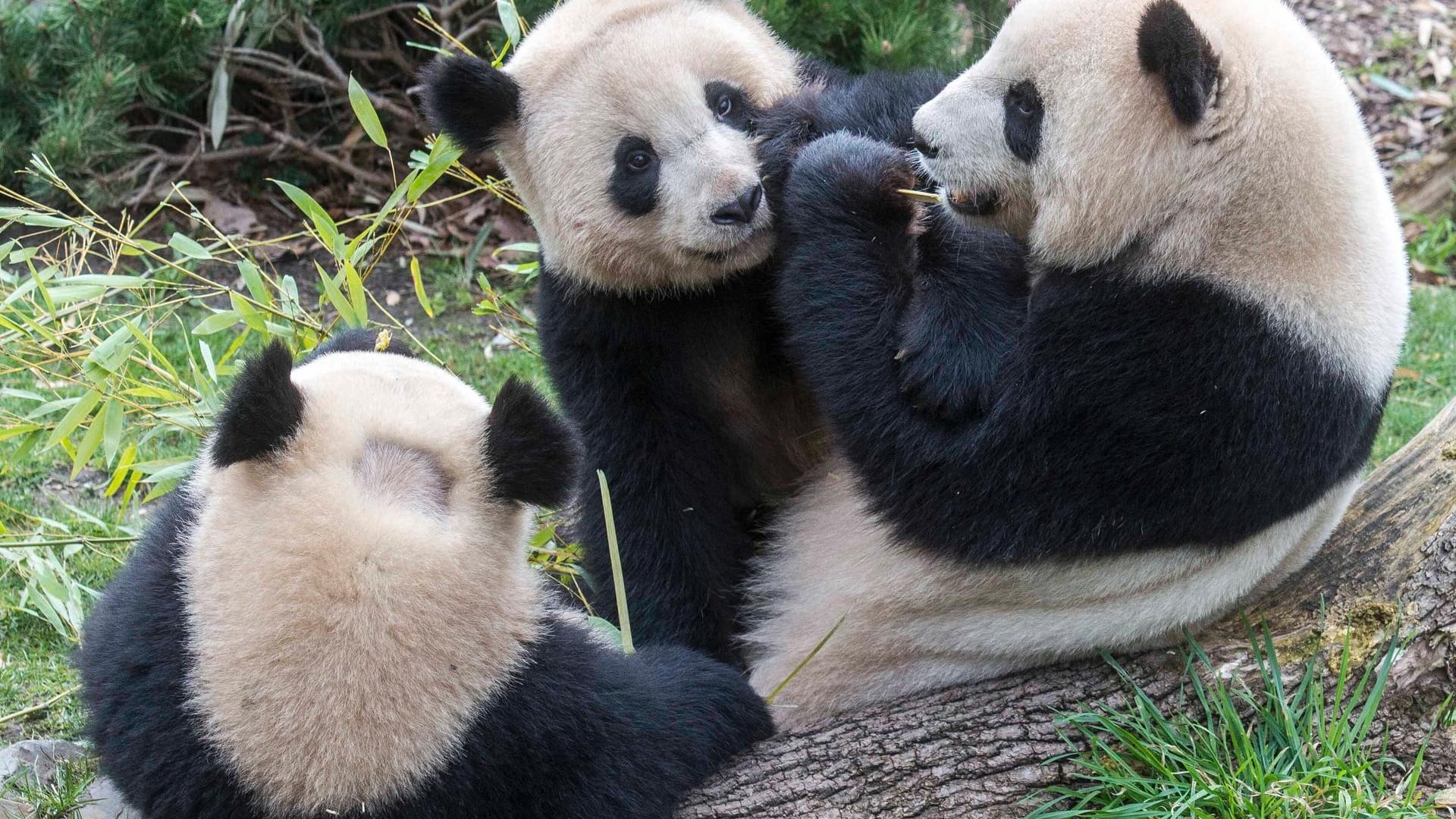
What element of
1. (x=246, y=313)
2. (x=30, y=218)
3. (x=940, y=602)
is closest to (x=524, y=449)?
(x=940, y=602)

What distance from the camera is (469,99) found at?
3.69m

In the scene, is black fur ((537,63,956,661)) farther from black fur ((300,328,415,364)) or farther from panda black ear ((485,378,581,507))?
panda black ear ((485,378,581,507))

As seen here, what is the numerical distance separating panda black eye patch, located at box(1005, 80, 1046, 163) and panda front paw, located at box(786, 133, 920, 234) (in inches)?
14.7

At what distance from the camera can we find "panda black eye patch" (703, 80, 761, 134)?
374 cm

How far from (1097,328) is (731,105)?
52.9 inches

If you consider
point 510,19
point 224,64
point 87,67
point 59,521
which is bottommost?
point 59,521

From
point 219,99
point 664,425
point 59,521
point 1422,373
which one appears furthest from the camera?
point 219,99

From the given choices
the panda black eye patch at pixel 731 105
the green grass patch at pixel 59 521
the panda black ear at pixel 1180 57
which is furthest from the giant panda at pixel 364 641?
the panda black ear at pixel 1180 57

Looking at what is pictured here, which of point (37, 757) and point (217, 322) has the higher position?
point (217, 322)

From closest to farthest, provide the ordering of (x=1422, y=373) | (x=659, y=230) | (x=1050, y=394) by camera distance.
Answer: (x=1050, y=394)
(x=659, y=230)
(x=1422, y=373)

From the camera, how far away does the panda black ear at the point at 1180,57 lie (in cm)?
279

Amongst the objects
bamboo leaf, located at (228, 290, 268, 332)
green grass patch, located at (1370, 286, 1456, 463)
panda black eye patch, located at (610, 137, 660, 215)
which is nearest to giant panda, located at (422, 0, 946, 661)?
panda black eye patch, located at (610, 137, 660, 215)

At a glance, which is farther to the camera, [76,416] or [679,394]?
[76,416]

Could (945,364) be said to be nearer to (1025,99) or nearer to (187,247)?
(1025,99)
